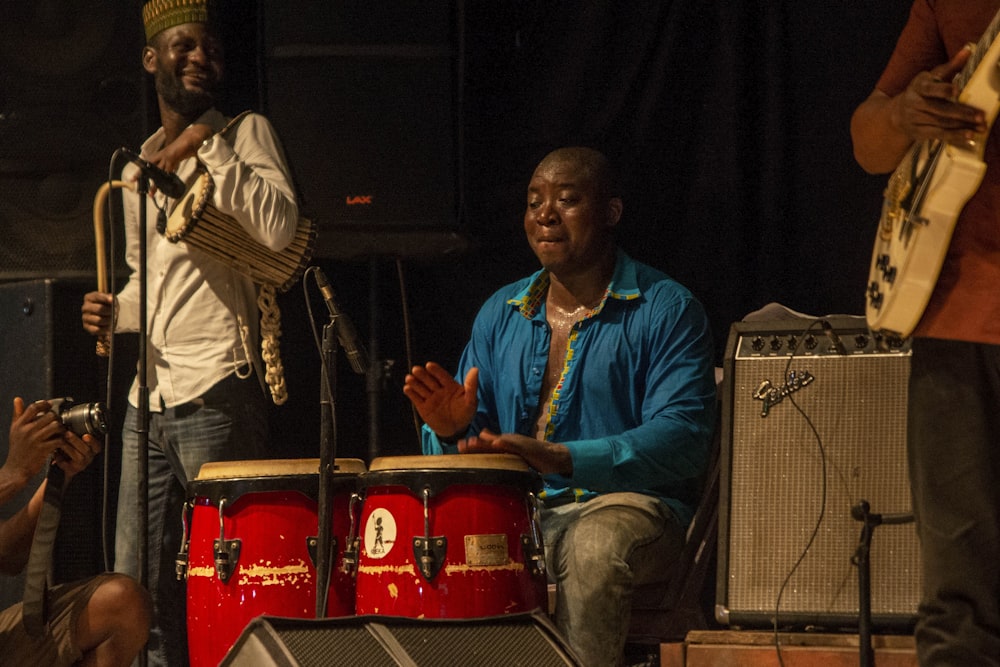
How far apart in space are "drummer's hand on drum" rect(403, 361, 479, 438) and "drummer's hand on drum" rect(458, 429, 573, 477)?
0.10m

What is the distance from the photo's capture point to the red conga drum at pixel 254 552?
3.62 meters

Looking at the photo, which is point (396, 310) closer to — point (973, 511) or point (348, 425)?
point (348, 425)

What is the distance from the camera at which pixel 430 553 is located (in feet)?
11.2

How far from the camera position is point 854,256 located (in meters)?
4.68

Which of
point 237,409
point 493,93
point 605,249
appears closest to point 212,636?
point 237,409

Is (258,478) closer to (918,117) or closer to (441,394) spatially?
(441,394)

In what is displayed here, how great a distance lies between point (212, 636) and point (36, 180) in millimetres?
2023

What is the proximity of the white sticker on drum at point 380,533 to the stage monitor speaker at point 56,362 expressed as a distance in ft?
4.30

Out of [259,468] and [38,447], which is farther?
[259,468]

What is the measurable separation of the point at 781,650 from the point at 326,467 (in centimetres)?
120

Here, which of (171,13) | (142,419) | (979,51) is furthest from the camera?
(171,13)

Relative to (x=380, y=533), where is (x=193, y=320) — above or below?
above

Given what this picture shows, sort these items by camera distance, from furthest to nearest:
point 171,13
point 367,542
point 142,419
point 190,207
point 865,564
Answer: point 171,13 → point 190,207 → point 142,419 → point 367,542 → point 865,564

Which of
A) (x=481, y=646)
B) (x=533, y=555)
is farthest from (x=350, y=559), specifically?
(x=481, y=646)
